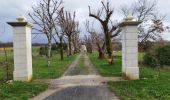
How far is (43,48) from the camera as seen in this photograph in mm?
57281

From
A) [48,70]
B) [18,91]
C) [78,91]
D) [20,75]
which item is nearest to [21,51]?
[20,75]

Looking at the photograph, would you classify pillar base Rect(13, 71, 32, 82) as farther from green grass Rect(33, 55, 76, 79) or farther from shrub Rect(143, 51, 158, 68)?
shrub Rect(143, 51, 158, 68)

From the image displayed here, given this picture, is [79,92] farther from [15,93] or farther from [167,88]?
[167,88]

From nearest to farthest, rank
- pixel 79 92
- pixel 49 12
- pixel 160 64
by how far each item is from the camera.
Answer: pixel 79 92
pixel 160 64
pixel 49 12

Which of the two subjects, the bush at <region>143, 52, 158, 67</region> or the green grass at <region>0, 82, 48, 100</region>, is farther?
the bush at <region>143, 52, 158, 67</region>

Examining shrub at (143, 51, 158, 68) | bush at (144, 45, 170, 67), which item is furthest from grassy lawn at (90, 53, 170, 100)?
bush at (144, 45, 170, 67)

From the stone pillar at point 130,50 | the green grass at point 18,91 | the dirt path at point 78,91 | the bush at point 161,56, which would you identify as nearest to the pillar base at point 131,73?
the stone pillar at point 130,50

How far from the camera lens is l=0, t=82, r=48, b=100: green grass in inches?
482

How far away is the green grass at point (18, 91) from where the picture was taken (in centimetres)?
1224

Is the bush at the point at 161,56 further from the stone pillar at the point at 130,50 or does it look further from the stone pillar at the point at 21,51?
the stone pillar at the point at 21,51

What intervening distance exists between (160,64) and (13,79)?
12872mm

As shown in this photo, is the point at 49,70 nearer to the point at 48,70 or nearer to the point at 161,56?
the point at 48,70

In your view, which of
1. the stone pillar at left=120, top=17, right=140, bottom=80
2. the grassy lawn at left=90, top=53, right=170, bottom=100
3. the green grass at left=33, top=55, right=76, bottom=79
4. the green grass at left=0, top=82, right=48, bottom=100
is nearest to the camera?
the grassy lawn at left=90, top=53, right=170, bottom=100

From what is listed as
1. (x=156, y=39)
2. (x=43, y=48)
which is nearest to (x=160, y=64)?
(x=156, y=39)
